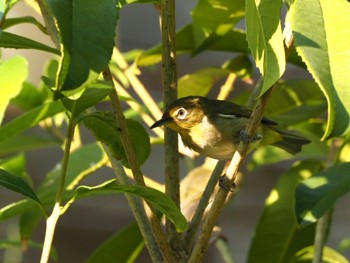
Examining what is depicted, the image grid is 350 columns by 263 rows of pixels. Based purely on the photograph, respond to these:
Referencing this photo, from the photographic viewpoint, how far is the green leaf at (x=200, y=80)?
2115mm

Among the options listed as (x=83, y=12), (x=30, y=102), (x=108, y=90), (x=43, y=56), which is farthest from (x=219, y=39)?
(x=43, y=56)

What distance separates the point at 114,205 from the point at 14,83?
12.6ft

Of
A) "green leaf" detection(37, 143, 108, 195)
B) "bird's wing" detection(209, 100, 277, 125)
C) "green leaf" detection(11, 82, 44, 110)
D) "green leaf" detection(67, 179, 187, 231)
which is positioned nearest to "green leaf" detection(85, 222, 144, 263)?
"green leaf" detection(37, 143, 108, 195)

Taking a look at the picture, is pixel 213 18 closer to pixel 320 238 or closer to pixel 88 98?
pixel 320 238

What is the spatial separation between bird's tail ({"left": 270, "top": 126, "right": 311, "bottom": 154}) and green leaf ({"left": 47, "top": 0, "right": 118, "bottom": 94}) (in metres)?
1.17

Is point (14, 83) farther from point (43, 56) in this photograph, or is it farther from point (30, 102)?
point (43, 56)

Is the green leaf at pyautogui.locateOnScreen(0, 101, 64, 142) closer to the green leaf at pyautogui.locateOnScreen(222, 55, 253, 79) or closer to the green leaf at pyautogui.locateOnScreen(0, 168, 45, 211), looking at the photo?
the green leaf at pyautogui.locateOnScreen(0, 168, 45, 211)

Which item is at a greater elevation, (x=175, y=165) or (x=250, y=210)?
(x=175, y=165)

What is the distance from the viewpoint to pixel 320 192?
5.15 feet

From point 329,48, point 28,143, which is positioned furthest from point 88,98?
point 28,143

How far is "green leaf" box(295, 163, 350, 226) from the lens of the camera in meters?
1.50

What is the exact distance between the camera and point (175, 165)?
1349mm

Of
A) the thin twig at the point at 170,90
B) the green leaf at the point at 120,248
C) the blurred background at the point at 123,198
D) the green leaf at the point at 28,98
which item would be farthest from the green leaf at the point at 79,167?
the blurred background at the point at 123,198

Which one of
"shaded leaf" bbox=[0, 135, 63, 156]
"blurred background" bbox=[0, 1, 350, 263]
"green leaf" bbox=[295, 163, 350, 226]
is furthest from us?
"blurred background" bbox=[0, 1, 350, 263]
